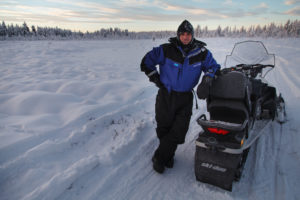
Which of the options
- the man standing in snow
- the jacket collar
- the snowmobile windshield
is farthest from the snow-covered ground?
the jacket collar

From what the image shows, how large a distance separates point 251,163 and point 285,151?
807 millimetres

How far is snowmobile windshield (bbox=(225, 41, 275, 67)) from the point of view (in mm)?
4223

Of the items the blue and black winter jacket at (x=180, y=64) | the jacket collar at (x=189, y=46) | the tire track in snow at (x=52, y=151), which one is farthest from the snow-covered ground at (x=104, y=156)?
the jacket collar at (x=189, y=46)

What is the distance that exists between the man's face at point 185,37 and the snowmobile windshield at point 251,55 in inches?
90.3

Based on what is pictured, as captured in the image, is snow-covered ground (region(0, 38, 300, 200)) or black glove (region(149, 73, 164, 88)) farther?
black glove (region(149, 73, 164, 88))

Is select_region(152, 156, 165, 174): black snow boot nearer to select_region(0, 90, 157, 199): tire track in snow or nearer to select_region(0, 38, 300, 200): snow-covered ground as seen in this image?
select_region(0, 38, 300, 200): snow-covered ground

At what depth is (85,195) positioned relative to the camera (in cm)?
225

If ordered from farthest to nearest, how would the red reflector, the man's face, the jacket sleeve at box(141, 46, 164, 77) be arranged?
the jacket sleeve at box(141, 46, 164, 77) < the man's face < the red reflector

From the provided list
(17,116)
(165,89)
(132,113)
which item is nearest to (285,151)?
(165,89)

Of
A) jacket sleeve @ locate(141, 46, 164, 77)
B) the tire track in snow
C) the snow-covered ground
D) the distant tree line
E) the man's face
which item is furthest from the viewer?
the distant tree line

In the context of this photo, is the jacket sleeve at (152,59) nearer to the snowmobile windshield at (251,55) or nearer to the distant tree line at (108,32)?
the snowmobile windshield at (251,55)

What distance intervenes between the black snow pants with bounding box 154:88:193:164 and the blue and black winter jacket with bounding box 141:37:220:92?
12 cm

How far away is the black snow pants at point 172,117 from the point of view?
2.68m

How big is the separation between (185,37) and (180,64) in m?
0.38
